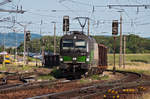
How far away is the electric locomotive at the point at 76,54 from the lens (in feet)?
79.5

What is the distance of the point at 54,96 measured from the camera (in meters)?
13.8

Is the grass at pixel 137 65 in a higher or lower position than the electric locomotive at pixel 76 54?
lower

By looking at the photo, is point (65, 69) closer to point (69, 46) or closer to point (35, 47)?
point (69, 46)

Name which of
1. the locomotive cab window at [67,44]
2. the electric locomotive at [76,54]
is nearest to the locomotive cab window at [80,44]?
the electric locomotive at [76,54]

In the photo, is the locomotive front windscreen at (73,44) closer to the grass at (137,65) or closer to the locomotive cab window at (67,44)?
the locomotive cab window at (67,44)

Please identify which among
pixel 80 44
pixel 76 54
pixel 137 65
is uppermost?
pixel 80 44

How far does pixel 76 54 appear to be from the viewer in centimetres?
2428

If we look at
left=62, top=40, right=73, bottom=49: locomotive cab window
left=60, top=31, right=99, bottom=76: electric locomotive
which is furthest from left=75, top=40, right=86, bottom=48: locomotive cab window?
left=62, top=40, right=73, bottom=49: locomotive cab window

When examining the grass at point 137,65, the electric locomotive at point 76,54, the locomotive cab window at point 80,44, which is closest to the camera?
the electric locomotive at point 76,54

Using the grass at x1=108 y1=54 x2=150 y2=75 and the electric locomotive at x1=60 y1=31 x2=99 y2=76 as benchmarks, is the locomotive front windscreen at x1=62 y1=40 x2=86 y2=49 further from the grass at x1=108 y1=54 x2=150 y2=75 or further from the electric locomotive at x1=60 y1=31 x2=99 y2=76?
the grass at x1=108 y1=54 x2=150 y2=75

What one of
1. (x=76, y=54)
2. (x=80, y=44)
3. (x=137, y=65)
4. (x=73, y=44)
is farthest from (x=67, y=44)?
(x=137, y=65)

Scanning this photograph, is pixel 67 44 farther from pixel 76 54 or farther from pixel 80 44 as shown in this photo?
pixel 76 54

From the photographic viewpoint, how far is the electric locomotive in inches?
953

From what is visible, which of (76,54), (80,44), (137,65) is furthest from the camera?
(137,65)
